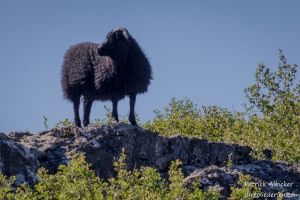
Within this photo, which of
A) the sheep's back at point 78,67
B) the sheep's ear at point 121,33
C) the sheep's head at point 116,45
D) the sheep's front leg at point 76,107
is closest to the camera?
the sheep's head at point 116,45

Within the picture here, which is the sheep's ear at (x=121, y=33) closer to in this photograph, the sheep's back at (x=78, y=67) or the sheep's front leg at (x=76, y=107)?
the sheep's back at (x=78, y=67)

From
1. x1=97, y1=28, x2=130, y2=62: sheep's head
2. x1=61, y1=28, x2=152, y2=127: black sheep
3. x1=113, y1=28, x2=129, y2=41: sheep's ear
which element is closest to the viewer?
x1=61, y1=28, x2=152, y2=127: black sheep

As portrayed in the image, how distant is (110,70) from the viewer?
42.7 ft

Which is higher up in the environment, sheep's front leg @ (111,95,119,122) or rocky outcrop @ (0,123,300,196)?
sheep's front leg @ (111,95,119,122)

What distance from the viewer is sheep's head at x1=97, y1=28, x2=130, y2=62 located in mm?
13037

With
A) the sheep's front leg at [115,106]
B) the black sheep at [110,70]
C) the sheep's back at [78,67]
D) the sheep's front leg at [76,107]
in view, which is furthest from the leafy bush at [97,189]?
the sheep's front leg at [76,107]

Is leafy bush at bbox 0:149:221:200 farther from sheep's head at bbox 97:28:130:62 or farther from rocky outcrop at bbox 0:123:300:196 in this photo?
sheep's head at bbox 97:28:130:62

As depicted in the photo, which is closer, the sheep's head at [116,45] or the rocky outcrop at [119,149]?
the rocky outcrop at [119,149]

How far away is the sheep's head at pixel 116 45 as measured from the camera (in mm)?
13037

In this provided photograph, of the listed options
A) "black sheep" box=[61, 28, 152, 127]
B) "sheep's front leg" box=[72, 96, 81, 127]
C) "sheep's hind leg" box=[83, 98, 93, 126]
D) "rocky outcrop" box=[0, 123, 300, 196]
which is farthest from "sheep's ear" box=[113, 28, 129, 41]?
"rocky outcrop" box=[0, 123, 300, 196]

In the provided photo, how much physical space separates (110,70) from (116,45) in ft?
1.91

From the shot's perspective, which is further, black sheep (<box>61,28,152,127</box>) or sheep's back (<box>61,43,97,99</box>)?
sheep's back (<box>61,43,97,99</box>)

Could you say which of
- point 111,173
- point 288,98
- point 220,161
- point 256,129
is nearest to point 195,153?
point 220,161

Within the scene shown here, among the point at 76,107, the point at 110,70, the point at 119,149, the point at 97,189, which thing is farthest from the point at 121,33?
the point at 97,189
